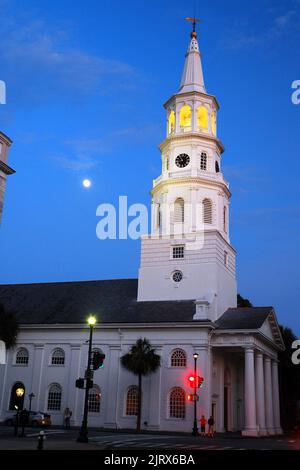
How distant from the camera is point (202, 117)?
170ft

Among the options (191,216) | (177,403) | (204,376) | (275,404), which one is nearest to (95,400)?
(177,403)

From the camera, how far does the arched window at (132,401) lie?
44.1 m

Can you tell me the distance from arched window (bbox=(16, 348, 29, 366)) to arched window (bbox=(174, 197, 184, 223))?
720 inches

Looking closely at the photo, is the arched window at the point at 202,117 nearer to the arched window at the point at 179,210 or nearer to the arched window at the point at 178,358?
the arched window at the point at 179,210

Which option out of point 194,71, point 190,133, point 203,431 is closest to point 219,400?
point 203,431

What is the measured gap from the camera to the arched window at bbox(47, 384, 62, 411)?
1842 inches

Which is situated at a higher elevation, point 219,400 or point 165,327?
point 165,327

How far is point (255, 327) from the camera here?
4294cm

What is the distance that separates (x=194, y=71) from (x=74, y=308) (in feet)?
84.1

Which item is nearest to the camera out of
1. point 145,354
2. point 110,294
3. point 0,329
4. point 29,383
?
point 0,329

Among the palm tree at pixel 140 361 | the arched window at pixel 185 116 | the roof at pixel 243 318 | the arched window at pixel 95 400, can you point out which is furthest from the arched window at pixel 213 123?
the arched window at pixel 95 400

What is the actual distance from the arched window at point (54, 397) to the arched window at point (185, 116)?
2650 centimetres

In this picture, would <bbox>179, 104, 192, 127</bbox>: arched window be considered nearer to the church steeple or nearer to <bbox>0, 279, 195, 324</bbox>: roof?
the church steeple

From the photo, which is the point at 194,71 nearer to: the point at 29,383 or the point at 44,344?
the point at 44,344
